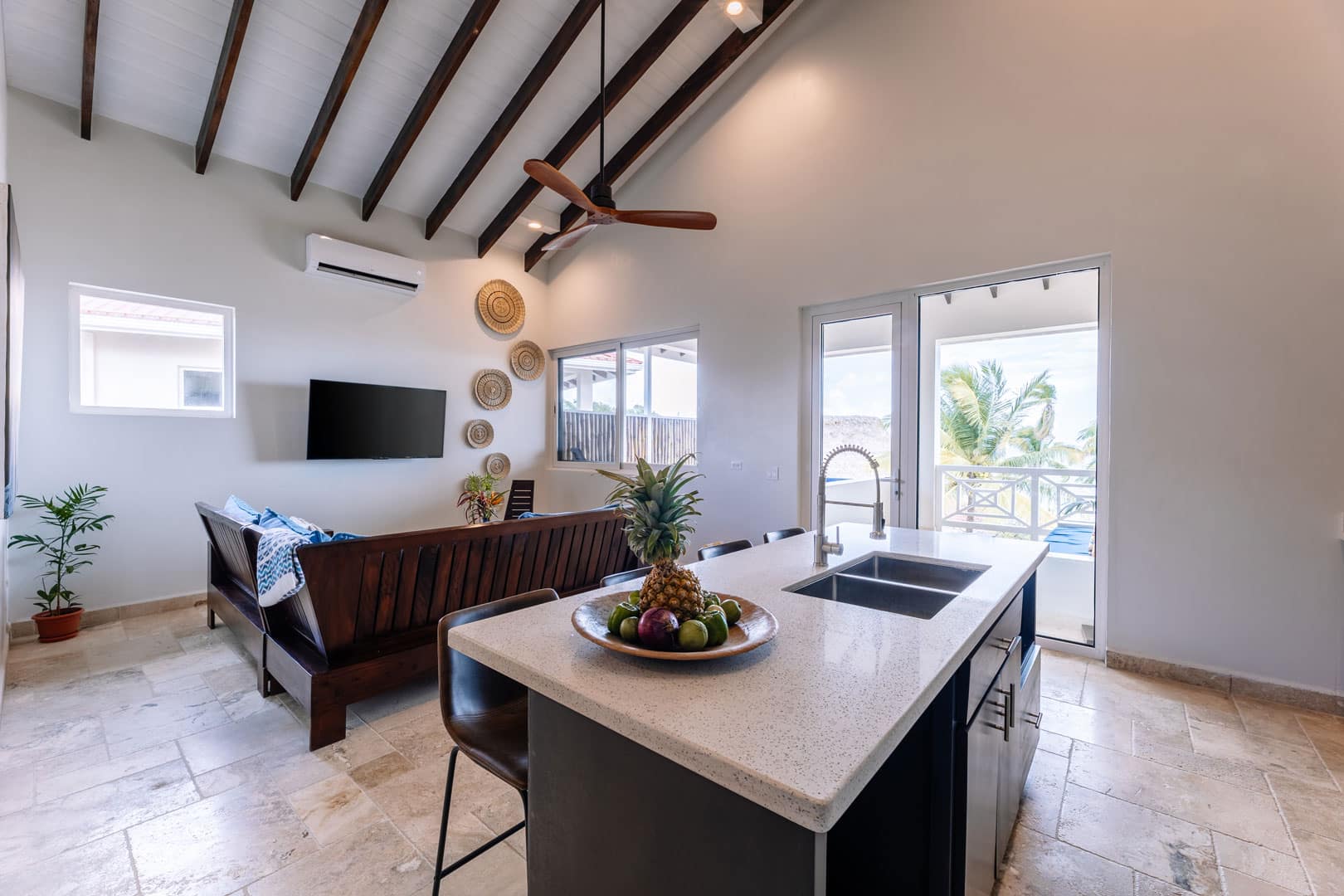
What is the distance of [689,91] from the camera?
472 centimetres

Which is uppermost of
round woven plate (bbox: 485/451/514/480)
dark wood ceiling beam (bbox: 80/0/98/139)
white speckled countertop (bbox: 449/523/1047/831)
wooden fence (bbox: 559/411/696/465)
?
dark wood ceiling beam (bbox: 80/0/98/139)

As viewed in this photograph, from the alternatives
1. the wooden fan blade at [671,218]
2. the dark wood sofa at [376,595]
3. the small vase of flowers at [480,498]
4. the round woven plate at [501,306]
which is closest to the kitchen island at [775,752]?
the dark wood sofa at [376,595]

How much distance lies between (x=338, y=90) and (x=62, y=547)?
3543 mm

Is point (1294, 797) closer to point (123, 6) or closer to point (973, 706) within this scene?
point (973, 706)

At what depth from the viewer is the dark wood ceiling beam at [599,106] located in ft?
13.3

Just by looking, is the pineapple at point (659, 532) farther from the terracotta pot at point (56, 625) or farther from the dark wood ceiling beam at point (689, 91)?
the terracotta pot at point (56, 625)

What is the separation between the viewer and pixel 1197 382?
286cm

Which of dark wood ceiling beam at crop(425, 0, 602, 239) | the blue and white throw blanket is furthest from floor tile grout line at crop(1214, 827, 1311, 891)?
dark wood ceiling beam at crop(425, 0, 602, 239)

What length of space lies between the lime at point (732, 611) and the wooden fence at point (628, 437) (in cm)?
399

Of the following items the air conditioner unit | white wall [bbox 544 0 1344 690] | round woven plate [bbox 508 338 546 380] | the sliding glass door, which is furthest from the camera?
round woven plate [bbox 508 338 546 380]

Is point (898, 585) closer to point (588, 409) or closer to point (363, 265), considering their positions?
point (588, 409)

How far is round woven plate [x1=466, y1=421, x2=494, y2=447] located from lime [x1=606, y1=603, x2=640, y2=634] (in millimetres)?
5078

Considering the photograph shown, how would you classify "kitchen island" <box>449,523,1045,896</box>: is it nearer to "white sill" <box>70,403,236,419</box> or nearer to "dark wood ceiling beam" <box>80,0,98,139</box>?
"white sill" <box>70,403,236,419</box>

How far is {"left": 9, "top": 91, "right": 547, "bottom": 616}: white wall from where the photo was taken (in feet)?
11.9
